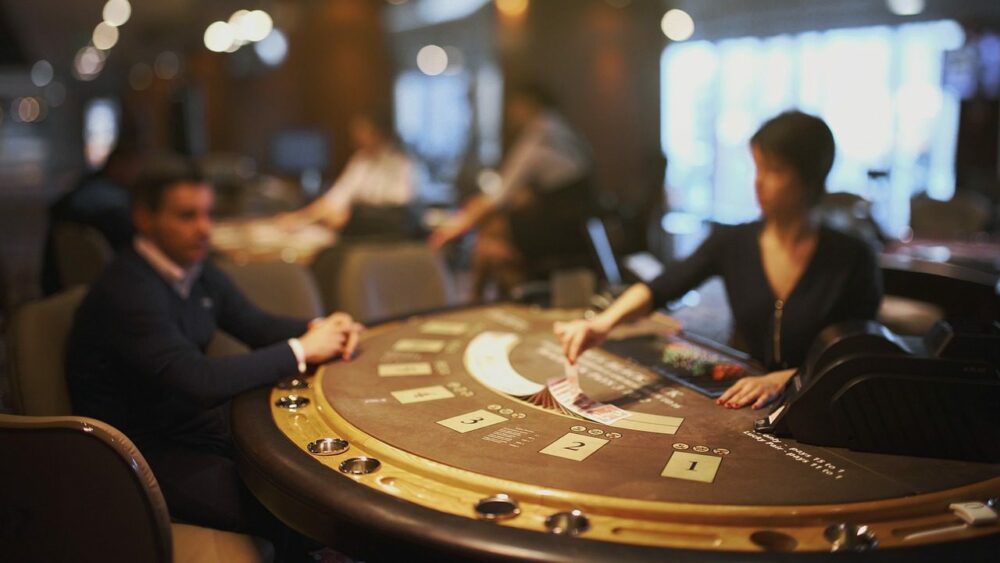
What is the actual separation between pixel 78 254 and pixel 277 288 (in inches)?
64.9

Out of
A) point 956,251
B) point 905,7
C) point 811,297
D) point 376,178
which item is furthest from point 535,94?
point 905,7

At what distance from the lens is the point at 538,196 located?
15.7ft

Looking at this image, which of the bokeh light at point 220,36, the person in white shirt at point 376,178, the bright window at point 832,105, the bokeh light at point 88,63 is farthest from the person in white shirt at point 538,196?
the bokeh light at point 88,63

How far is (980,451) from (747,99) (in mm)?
10169

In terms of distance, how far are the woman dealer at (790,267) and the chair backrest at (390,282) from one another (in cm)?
128

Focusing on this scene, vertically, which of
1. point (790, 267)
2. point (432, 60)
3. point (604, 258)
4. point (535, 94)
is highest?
point (432, 60)

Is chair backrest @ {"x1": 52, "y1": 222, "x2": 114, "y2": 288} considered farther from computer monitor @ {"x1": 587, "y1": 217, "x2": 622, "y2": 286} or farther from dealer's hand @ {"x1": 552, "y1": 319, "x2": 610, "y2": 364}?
dealer's hand @ {"x1": 552, "y1": 319, "x2": 610, "y2": 364}

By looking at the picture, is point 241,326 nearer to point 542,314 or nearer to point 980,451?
point 542,314

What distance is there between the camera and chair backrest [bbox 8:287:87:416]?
1.92 meters

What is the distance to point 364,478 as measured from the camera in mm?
1313

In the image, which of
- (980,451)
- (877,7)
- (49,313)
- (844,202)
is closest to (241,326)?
(49,313)

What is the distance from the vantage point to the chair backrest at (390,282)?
10.4ft

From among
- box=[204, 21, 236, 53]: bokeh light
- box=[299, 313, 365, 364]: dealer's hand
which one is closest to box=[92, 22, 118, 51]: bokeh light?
box=[204, 21, 236, 53]: bokeh light

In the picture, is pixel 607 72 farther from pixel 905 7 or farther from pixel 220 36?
pixel 220 36
